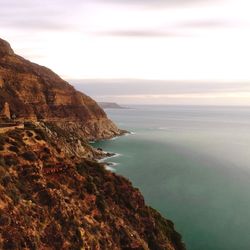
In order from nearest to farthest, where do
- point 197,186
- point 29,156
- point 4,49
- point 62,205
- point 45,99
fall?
point 62,205 < point 29,156 < point 197,186 < point 4,49 < point 45,99

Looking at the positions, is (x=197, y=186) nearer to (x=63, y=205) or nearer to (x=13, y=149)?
(x=63, y=205)

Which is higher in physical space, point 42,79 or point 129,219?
point 42,79

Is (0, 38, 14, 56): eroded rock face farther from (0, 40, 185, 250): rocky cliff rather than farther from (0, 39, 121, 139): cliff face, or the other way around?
(0, 40, 185, 250): rocky cliff

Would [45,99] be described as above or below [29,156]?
above

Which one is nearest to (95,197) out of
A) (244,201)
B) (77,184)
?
(77,184)

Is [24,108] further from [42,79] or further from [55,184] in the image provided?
[55,184]

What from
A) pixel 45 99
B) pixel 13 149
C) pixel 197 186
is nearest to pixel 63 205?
pixel 13 149
